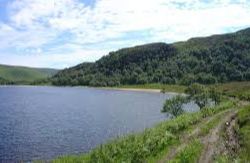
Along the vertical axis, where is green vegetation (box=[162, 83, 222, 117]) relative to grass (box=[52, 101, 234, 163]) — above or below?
above

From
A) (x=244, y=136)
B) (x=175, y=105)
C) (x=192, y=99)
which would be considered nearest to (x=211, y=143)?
(x=244, y=136)

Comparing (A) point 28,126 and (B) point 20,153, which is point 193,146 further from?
(A) point 28,126

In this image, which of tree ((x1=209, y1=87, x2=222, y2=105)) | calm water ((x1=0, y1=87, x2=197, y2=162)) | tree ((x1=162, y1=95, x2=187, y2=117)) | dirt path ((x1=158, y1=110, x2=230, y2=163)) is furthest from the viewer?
tree ((x1=209, y1=87, x2=222, y2=105))

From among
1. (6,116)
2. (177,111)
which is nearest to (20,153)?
(177,111)

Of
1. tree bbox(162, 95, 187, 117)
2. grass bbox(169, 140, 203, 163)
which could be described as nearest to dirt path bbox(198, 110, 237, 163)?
grass bbox(169, 140, 203, 163)

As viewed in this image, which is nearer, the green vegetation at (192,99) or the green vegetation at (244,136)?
the green vegetation at (244,136)

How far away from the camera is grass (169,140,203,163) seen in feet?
152

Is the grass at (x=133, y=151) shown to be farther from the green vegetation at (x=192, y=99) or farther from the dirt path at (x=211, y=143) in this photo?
the green vegetation at (x=192, y=99)

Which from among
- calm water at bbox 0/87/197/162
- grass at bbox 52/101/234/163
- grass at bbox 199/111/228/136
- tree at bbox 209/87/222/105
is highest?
tree at bbox 209/87/222/105

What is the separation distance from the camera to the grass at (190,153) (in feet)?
152

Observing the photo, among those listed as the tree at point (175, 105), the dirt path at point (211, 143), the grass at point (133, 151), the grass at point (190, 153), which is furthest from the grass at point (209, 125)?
the tree at point (175, 105)

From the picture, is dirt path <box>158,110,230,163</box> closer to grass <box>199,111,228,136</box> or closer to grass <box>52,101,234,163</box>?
grass <box>199,111,228,136</box>

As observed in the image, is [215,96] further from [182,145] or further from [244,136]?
[182,145]

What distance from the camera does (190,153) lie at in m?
49.8
